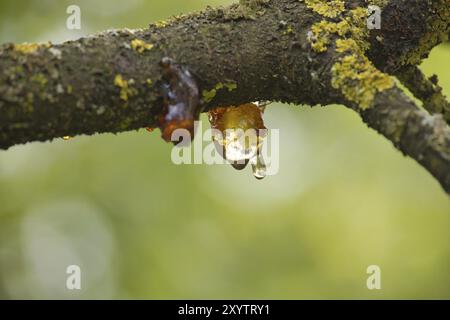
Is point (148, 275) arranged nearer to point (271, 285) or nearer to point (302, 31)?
point (271, 285)

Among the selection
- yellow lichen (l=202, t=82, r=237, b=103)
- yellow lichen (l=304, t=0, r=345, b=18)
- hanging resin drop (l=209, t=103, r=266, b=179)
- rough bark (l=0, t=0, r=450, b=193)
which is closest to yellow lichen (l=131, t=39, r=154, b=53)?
rough bark (l=0, t=0, r=450, b=193)

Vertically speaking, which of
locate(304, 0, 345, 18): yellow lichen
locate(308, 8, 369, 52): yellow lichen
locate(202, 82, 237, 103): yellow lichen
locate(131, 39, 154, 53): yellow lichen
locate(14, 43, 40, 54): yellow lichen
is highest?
locate(304, 0, 345, 18): yellow lichen

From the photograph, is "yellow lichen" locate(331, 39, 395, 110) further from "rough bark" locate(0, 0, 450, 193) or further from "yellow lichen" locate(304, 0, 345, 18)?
"yellow lichen" locate(304, 0, 345, 18)

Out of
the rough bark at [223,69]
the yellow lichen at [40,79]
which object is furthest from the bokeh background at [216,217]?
the yellow lichen at [40,79]

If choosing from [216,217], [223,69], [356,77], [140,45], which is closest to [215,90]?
[223,69]

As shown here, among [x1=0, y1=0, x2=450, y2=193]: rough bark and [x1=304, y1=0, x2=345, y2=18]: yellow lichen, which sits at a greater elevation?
[x1=304, y1=0, x2=345, y2=18]: yellow lichen

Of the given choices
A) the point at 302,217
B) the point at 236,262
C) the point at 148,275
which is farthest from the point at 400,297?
the point at 148,275
